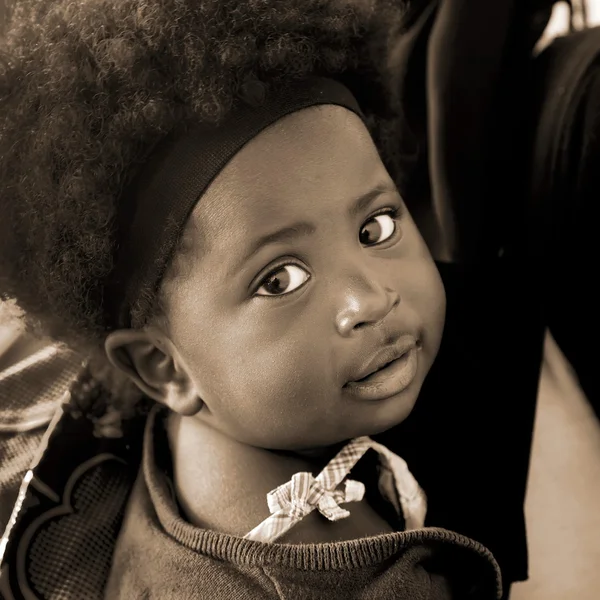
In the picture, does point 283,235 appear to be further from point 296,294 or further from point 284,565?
point 284,565

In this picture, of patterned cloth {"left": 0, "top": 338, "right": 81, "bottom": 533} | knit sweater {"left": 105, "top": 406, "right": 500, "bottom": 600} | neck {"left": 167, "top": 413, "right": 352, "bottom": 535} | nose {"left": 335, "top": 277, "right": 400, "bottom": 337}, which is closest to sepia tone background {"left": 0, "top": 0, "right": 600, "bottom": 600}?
knit sweater {"left": 105, "top": 406, "right": 500, "bottom": 600}

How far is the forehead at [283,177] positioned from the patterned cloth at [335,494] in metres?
0.30

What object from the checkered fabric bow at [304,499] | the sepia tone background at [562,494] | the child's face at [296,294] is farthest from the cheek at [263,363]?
the sepia tone background at [562,494]

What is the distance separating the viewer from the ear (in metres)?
0.77

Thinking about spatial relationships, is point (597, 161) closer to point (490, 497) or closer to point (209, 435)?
point (490, 497)

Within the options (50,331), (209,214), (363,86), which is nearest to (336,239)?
(209,214)

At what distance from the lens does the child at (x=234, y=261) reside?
0.68 m

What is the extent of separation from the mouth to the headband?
25 cm

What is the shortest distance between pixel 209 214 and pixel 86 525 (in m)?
0.46

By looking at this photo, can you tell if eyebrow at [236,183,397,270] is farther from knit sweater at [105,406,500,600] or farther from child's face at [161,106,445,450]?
knit sweater at [105,406,500,600]

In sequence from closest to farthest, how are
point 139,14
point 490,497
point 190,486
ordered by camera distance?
1. point 139,14
2. point 190,486
3. point 490,497

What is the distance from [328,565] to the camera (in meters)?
0.68

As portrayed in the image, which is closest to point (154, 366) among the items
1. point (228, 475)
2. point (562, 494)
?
point (228, 475)

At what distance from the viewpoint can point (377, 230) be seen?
76cm
